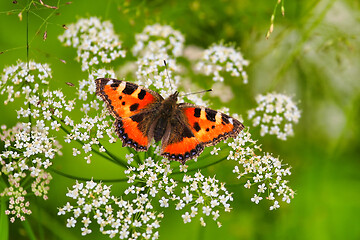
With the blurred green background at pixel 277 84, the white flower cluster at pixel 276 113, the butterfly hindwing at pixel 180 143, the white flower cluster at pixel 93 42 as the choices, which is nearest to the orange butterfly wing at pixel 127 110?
the butterfly hindwing at pixel 180 143

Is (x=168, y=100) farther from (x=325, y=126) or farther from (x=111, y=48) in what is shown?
(x=325, y=126)

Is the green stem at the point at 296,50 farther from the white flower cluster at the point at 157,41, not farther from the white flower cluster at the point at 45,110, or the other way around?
the white flower cluster at the point at 45,110

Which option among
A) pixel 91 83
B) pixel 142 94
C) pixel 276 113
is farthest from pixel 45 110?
pixel 276 113

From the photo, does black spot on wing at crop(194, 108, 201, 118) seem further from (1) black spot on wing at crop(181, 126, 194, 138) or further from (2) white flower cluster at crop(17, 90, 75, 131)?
(2) white flower cluster at crop(17, 90, 75, 131)

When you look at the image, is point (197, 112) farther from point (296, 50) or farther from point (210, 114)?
point (296, 50)

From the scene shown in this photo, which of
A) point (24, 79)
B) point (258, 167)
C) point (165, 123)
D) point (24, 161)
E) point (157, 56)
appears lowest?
point (24, 161)

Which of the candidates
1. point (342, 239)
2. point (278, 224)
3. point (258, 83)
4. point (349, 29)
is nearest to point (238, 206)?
point (278, 224)
